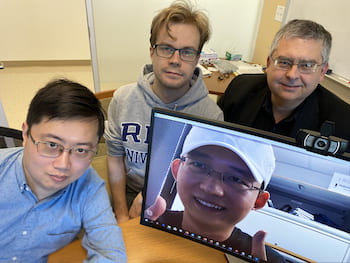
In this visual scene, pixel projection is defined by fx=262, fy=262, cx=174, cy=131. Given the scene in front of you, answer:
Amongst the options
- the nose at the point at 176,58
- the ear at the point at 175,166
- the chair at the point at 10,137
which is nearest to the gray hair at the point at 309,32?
the nose at the point at 176,58

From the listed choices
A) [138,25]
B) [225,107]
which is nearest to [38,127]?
[225,107]

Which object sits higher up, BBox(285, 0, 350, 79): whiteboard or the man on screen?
BBox(285, 0, 350, 79): whiteboard

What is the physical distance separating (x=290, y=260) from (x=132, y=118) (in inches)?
30.4

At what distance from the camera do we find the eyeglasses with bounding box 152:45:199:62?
104 centimetres

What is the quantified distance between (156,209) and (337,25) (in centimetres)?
179

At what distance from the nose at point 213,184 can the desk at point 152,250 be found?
0.83 ft

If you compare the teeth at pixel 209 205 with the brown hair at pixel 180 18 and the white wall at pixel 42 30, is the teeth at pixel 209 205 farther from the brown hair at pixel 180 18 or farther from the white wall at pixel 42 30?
the white wall at pixel 42 30

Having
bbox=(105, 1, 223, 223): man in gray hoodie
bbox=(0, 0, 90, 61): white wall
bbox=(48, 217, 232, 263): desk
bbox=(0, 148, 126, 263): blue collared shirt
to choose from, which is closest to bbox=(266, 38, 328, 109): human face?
bbox=(105, 1, 223, 223): man in gray hoodie

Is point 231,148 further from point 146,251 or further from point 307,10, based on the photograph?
point 307,10

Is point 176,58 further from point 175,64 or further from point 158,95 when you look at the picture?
point 158,95

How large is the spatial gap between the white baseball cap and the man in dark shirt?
0.66m

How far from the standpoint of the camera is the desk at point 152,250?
2.39ft

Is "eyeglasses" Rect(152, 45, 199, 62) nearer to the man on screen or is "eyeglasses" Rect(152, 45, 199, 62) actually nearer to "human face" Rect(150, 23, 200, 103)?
"human face" Rect(150, 23, 200, 103)

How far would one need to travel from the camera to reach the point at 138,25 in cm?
259
